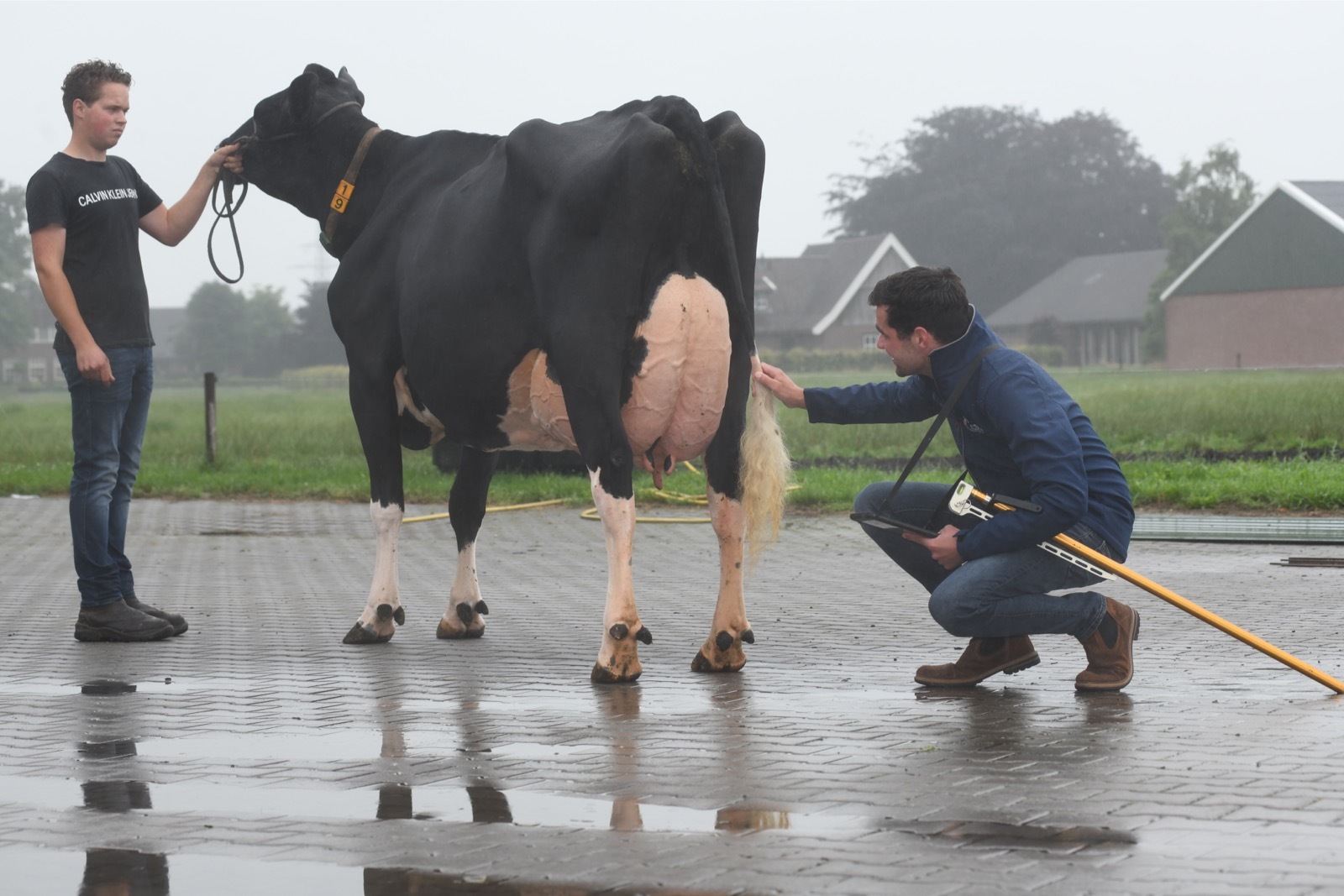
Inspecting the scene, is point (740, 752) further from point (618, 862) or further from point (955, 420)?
point (955, 420)

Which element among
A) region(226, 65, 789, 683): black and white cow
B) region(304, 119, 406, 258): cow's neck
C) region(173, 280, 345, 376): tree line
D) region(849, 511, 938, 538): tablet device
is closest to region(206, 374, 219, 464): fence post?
region(304, 119, 406, 258): cow's neck

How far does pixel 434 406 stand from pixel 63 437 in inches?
783

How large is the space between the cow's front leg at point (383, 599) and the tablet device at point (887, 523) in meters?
2.45

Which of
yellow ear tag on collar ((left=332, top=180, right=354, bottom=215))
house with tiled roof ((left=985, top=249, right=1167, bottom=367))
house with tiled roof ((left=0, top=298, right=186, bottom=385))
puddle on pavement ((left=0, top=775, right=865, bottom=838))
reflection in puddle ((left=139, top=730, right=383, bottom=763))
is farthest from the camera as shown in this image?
house with tiled roof ((left=985, top=249, right=1167, bottom=367))

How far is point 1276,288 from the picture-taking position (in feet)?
129

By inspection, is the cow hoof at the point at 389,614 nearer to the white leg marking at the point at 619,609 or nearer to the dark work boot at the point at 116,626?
the dark work boot at the point at 116,626

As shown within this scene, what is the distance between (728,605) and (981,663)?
107 centimetres

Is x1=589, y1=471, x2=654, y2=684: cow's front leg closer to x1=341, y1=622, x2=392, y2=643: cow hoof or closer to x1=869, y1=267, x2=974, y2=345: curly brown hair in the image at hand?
x1=869, y1=267, x2=974, y2=345: curly brown hair

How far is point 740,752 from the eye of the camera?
5.43 meters

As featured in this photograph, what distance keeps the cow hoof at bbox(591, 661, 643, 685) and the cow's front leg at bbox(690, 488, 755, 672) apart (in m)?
0.41

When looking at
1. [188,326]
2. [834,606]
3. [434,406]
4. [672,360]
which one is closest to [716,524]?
[672,360]

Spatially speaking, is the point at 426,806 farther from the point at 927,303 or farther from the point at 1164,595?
the point at 1164,595

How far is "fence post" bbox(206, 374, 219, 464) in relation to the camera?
22.2m

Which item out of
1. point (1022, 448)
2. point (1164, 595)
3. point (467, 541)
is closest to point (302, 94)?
point (467, 541)
